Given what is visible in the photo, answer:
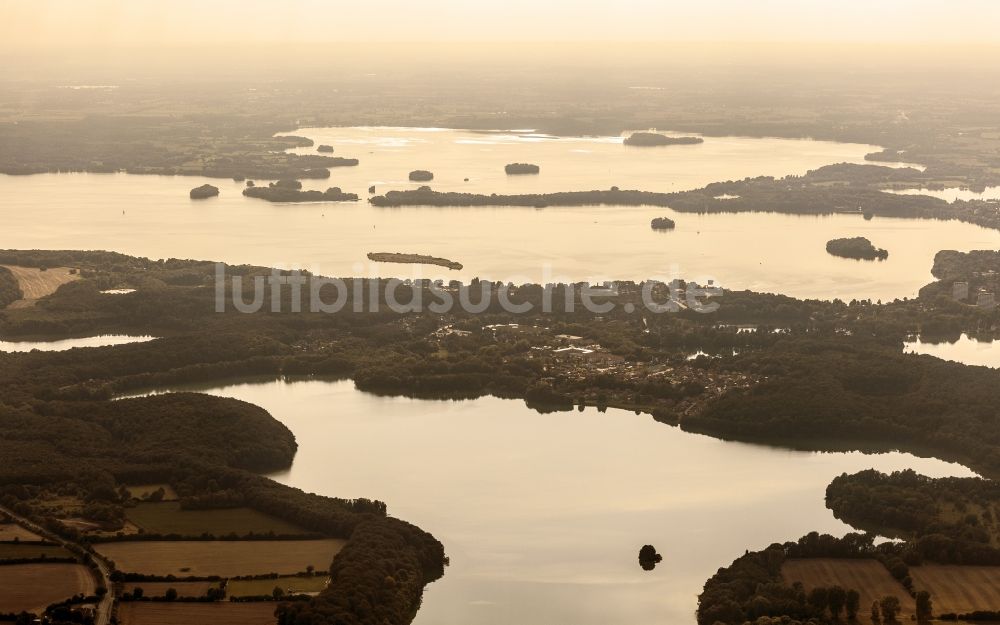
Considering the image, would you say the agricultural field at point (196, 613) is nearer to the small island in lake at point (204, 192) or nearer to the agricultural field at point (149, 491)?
the agricultural field at point (149, 491)

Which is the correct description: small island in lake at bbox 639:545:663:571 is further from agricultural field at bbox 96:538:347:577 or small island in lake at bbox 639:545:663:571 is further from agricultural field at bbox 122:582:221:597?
agricultural field at bbox 122:582:221:597

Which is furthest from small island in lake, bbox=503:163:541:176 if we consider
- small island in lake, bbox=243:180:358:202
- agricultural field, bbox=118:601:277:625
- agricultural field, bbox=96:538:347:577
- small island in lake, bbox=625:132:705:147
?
agricultural field, bbox=118:601:277:625

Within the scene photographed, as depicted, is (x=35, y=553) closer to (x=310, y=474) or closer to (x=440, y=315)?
(x=310, y=474)

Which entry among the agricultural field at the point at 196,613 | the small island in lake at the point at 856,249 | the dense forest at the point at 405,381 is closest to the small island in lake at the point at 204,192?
the dense forest at the point at 405,381

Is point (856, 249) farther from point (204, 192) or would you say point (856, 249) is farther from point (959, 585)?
point (959, 585)

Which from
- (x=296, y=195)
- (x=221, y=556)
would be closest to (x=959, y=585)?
(x=221, y=556)

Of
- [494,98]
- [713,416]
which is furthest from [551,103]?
[713,416]
